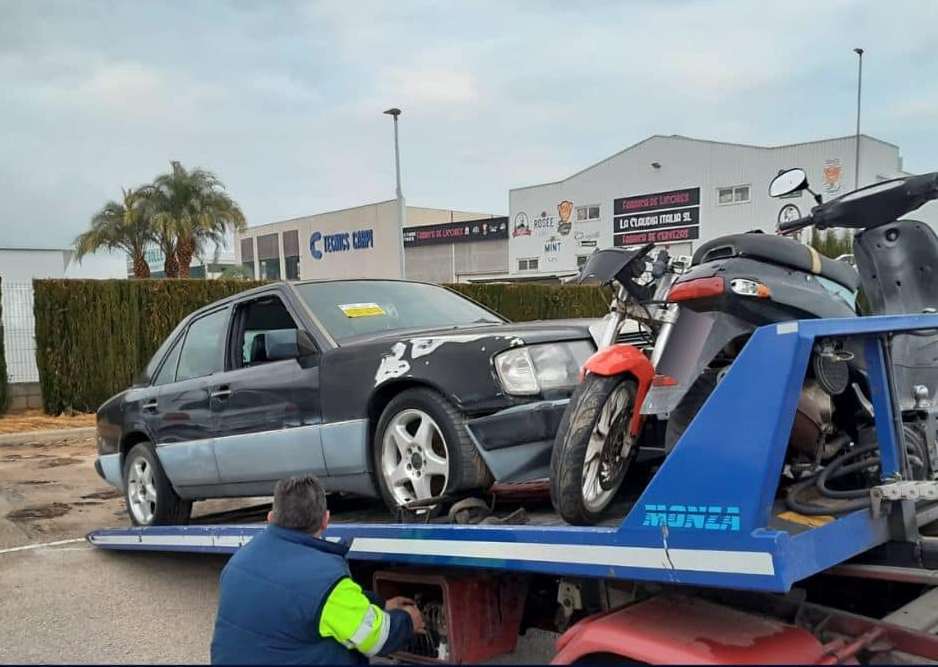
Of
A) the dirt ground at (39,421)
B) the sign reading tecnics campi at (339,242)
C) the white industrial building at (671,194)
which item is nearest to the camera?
the dirt ground at (39,421)

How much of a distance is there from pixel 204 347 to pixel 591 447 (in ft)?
11.9

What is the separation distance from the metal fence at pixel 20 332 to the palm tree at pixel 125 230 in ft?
46.0

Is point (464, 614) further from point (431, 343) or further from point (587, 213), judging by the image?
point (587, 213)

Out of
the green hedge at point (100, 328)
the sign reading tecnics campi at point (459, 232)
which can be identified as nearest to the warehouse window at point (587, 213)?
the sign reading tecnics campi at point (459, 232)

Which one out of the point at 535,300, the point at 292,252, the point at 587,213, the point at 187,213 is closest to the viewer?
the point at 535,300

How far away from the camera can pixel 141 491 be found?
6.40m

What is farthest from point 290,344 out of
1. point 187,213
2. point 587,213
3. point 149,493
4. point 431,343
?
point 587,213

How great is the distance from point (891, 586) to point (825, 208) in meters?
1.64

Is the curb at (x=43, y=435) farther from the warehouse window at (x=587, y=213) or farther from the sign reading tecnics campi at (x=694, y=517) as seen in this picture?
the warehouse window at (x=587, y=213)

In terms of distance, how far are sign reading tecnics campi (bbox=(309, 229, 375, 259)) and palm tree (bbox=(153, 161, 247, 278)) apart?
2521 centimetres

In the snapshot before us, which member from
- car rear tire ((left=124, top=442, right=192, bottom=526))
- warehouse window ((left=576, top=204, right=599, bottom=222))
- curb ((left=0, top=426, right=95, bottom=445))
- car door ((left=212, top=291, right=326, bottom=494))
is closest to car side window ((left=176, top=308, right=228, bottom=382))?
car door ((left=212, top=291, right=326, bottom=494))

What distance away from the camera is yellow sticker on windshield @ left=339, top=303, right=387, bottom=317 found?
501cm

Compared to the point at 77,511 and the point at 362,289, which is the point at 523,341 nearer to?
the point at 362,289

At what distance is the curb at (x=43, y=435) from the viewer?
12.9m
